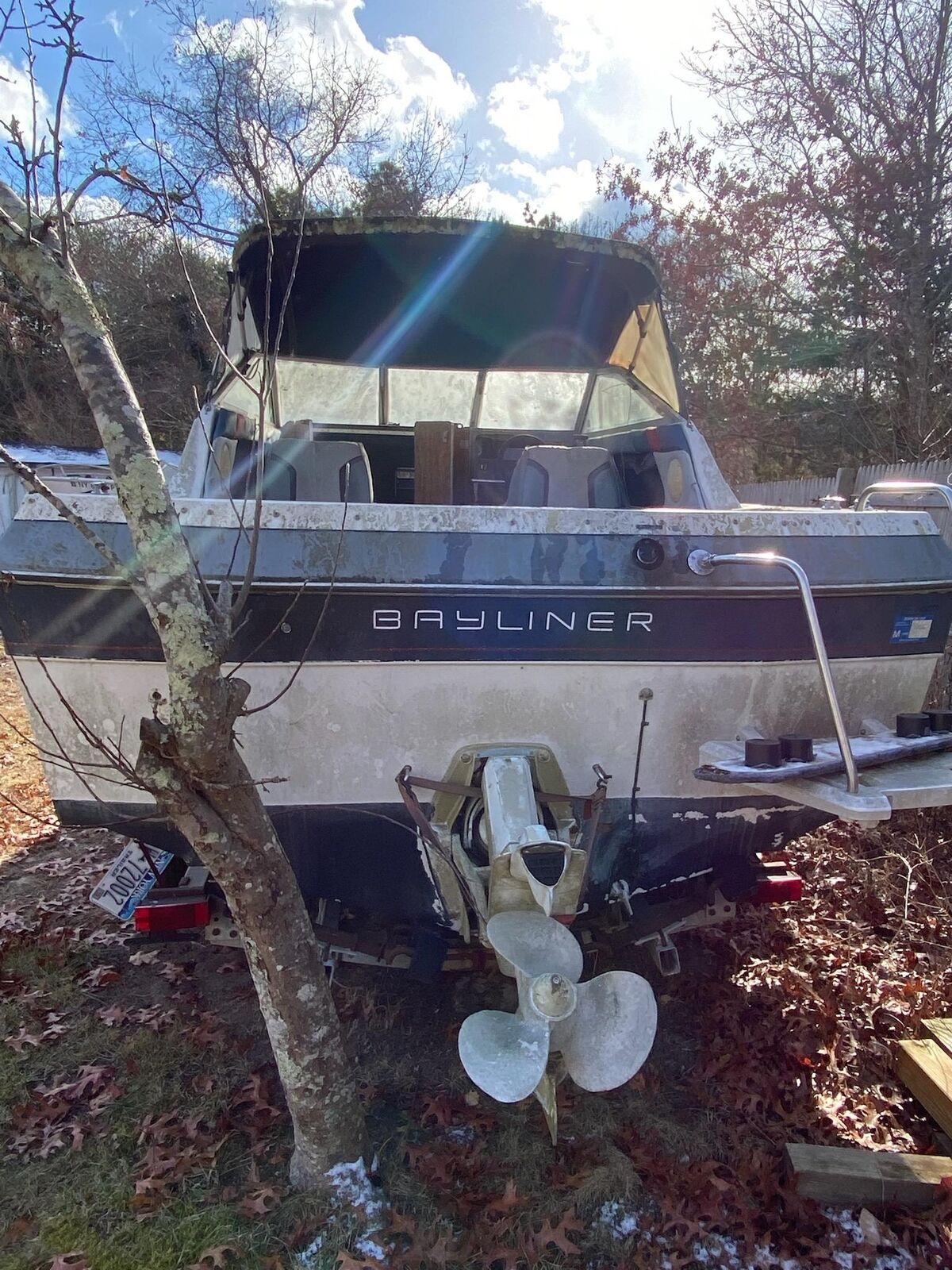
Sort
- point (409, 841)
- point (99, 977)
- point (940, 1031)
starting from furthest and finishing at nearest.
→ 1. point (99, 977)
2. point (940, 1031)
3. point (409, 841)

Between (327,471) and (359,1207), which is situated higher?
(327,471)

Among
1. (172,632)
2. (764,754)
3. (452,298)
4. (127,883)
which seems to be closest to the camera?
(172,632)

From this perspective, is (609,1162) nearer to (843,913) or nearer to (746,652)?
(746,652)

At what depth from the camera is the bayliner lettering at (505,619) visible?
2232 mm

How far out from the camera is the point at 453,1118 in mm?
2621

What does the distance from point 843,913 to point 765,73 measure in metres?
11.2

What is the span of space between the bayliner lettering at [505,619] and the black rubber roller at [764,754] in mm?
492

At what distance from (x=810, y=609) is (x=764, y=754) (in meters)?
0.43

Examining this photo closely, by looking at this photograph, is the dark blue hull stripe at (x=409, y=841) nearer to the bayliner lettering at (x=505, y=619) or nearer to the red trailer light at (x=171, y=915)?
the red trailer light at (x=171, y=915)

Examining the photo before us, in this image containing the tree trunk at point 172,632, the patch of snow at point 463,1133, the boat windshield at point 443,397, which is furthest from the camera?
the boat windshield at point 443,397

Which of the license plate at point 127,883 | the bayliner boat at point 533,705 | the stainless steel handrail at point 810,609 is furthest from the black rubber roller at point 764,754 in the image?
the license plate at point 127,883

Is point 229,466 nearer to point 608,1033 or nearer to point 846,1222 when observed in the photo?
point 608,1033

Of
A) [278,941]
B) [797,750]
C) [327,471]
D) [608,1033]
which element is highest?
[327,471]

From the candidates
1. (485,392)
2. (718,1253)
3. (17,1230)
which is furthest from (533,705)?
(485,392)
